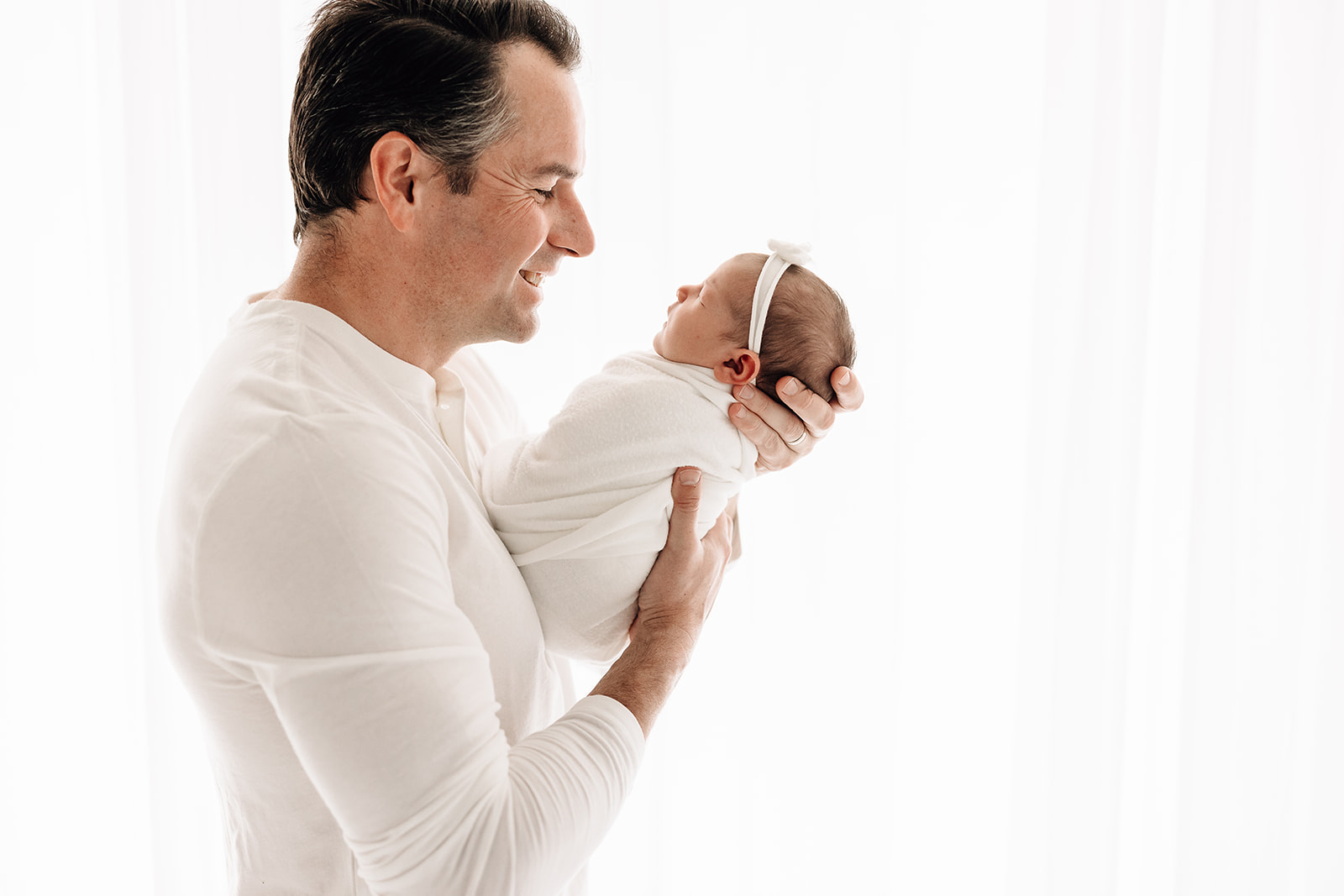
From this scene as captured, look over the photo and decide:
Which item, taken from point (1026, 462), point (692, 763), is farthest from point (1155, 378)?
point (692, 763)

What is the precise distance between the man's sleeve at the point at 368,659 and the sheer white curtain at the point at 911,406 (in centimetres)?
120

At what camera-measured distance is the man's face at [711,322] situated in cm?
123

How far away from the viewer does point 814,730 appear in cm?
201

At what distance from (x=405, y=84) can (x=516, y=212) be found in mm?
174

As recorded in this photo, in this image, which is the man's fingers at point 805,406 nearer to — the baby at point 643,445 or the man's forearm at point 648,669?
the baby at point 643,445

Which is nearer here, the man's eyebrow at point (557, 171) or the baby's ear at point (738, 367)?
the man's eyebrow at point (557, 171)

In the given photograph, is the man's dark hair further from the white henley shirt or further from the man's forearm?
the man's forearm

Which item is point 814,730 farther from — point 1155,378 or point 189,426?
point 189,426

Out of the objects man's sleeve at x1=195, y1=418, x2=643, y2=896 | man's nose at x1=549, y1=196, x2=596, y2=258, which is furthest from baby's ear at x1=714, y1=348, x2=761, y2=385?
man's sleeve at x1=195, y1=418, x2=643, y2=896

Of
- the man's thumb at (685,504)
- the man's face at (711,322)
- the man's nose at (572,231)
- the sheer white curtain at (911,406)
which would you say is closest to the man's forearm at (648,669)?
the man's thumb at (685,504)

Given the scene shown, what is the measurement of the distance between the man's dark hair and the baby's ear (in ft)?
1.36

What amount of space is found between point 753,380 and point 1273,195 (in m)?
1.39

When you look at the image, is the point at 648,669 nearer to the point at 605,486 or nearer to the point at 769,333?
the point at 605,486

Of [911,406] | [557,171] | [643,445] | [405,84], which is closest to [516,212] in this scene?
[557,171]
